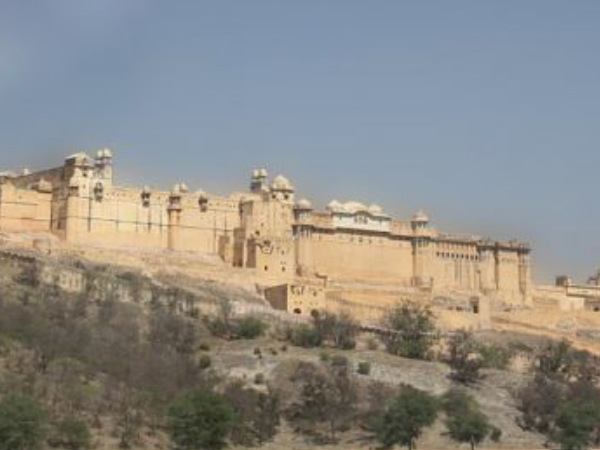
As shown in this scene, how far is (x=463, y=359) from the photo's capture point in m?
67.4

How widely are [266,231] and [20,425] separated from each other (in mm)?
32691

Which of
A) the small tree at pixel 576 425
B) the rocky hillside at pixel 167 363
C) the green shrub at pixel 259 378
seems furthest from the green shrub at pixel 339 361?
the small tree at pixel 576 425

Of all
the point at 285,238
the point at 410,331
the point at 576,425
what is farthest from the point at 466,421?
the point at 285,238

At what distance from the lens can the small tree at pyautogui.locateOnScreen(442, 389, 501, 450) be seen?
56.8 meters

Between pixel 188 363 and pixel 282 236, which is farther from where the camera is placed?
pixel 282 236

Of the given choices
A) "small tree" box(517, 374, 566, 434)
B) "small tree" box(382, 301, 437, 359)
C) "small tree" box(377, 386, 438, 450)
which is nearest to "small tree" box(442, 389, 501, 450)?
"small tree" box(377, 386, 438, 450)

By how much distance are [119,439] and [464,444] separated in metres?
14.2

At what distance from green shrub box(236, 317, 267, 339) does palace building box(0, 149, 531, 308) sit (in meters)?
7.64

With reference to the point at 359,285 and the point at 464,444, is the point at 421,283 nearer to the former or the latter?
the point at 359,285

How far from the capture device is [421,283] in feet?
280

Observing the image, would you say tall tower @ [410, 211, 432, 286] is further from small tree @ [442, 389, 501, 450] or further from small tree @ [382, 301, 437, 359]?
small tree @ [442, 389, 501, 450]

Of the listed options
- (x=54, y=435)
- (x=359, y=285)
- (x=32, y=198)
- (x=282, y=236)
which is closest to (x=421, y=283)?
(x=359, y=285)

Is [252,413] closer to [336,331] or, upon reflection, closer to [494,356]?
[336,331]

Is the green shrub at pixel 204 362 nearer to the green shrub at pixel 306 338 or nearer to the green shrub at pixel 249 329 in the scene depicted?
the green shrub at pixel 249 329
